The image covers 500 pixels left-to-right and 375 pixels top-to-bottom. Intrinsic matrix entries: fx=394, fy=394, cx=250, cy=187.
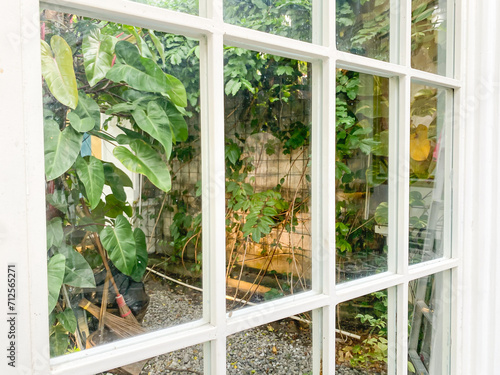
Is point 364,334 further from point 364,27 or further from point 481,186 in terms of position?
point 364,27

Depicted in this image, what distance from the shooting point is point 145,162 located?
70 cm

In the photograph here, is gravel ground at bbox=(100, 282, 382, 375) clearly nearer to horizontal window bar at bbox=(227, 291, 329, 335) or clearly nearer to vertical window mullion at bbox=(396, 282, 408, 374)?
horizontal window bar at bbox=(227, 291, 329, 335)

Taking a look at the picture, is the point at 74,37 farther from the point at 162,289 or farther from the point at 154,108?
the point at 162,289

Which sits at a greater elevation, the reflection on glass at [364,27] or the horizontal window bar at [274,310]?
the reflection on glass at [364,27]

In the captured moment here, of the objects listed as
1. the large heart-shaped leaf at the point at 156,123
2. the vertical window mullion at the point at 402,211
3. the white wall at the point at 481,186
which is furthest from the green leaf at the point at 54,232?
the white wall at the point at 481,186

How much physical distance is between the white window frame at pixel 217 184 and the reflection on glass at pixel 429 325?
7cm

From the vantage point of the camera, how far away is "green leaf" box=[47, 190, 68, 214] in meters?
0.60

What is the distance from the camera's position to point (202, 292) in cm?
74

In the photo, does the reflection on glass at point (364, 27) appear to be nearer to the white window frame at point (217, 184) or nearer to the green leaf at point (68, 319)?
the white window frame at point (217, 184)

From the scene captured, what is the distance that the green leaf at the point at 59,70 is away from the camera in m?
0.59

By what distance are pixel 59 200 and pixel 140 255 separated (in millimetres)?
164

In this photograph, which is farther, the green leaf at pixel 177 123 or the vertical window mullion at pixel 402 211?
the vertical window mullion at pixel 402 211

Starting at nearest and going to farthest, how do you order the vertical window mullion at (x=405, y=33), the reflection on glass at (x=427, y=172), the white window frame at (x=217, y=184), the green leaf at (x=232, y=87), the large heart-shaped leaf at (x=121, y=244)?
1. the white window frame at (x=217, y=184)
2. the large heart-shaped leaf at (x=121, y=244)
3. the green leaf at (x=232, y=87)
4. the vertical window mullion at (x=405, y=33)
5. the reflection on glass at (x=427, y=172)

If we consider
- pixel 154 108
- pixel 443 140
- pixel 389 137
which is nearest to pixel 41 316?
pixel 154 108
